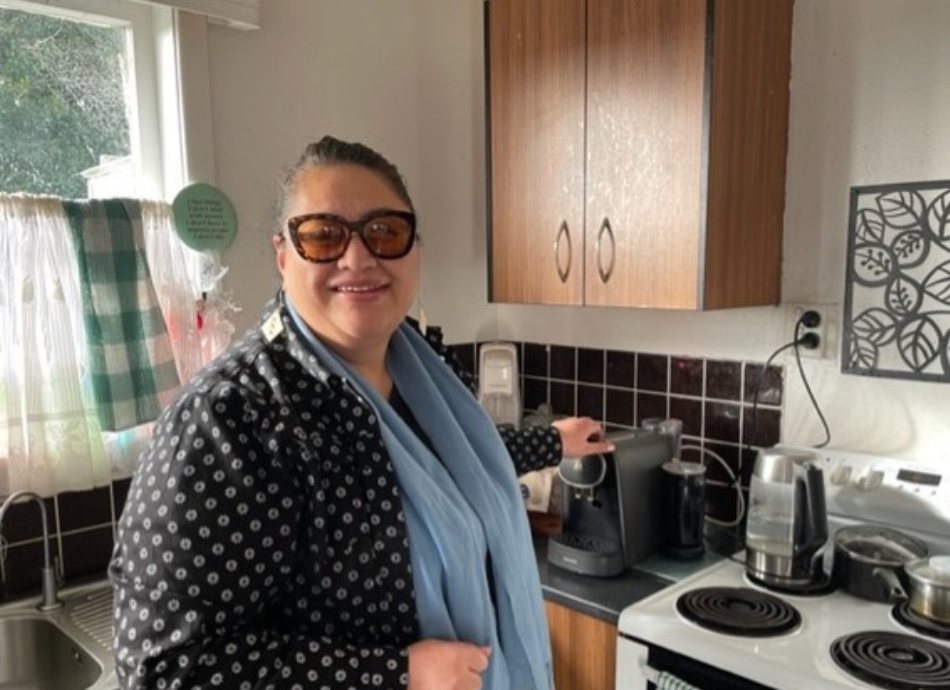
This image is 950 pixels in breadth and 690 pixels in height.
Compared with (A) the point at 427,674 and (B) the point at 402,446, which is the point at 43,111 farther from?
(A) the point at 427,674

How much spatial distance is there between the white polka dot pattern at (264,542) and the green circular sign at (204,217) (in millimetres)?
833

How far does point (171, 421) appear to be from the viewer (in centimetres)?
83

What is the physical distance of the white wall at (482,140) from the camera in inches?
62.0

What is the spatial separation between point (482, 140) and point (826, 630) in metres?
1.57

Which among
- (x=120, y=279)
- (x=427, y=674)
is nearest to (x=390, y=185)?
(x=427, y=674)

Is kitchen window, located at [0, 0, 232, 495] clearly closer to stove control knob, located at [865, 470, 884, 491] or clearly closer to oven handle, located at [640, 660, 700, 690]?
oven handle, located at [640, 660, 700, 690]

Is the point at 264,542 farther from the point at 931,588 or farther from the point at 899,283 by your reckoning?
the point at 899,283

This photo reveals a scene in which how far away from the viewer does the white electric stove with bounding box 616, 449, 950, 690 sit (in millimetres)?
1188

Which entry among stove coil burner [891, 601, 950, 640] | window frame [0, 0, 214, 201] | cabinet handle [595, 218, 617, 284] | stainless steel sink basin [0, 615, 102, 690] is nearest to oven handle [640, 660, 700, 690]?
stove coil burner [891, 601, 950, 640]

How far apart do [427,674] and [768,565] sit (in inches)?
36.0

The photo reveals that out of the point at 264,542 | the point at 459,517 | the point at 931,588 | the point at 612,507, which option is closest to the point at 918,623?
the point at 931,588

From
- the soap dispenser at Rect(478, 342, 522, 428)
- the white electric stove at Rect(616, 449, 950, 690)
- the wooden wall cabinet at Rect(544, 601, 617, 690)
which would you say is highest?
the soap dispenser at Rect(478, 342, 522, 428)

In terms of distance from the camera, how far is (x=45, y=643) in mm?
1485

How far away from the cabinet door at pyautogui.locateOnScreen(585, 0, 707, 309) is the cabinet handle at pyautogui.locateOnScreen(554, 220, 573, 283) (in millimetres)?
56
